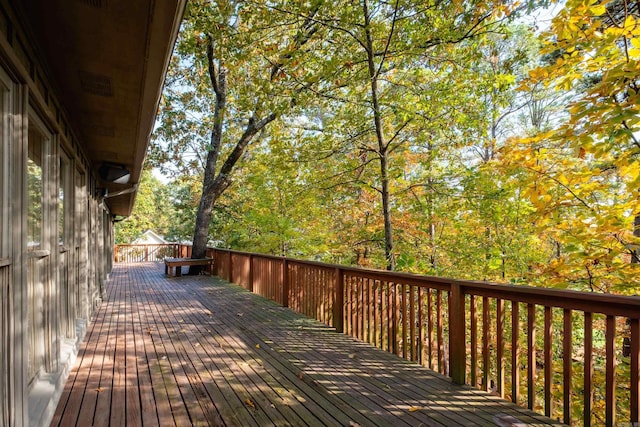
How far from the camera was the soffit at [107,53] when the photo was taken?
1662 millimetres

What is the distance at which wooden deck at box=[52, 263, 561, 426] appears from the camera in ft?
7.63

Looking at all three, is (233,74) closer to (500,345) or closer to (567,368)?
(500,345)

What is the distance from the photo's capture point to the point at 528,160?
4.27m

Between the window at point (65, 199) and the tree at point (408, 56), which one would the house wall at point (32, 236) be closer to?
the window at point (65, 199)

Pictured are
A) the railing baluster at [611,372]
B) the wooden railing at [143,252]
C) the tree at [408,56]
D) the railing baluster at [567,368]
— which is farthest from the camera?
the wooden railing at [143,252]

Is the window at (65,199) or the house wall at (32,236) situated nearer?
the house wall at (32,236)

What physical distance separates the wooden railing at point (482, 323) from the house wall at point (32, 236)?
286 cm

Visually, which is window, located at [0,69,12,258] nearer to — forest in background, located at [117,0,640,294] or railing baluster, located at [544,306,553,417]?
railing baluster, located at [544,306,553,417]

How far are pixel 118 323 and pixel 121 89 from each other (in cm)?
349

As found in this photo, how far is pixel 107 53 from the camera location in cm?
211

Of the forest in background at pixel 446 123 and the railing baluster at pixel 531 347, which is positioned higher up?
the forest in background at pixel 446 123

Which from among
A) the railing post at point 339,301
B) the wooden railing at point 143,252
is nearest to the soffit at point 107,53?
the railing post at point 339,301

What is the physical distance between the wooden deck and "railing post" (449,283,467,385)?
0.12 meters

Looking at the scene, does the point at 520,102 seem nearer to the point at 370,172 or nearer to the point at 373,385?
the point at 370,172
